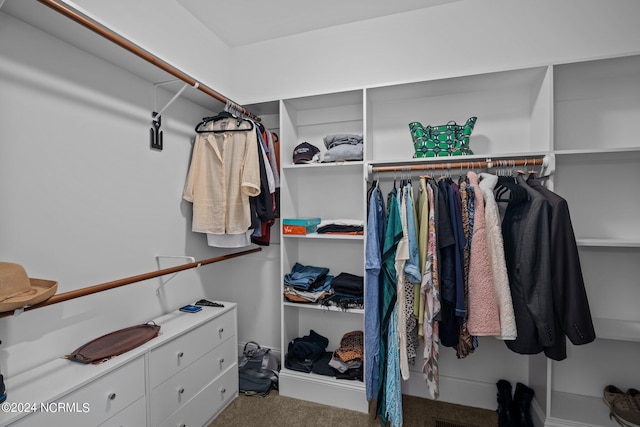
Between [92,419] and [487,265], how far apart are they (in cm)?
196

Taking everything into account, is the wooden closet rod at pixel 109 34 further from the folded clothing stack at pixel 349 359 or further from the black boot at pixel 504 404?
the black boot at pixel 504 404

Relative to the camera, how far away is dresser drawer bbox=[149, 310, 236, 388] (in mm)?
1481

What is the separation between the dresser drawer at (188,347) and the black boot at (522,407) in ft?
6.23

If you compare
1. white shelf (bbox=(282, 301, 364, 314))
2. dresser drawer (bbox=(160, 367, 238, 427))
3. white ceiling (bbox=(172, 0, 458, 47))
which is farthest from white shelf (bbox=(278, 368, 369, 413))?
white ceiling (bbox=(172, 0, 458, 47))

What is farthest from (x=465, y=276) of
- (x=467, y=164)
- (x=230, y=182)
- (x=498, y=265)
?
(x=230, y=182)

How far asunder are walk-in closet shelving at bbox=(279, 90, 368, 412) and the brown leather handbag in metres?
0.89

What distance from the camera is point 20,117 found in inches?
47.1

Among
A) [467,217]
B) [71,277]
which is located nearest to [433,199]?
[467,217]

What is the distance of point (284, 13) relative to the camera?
208 cm

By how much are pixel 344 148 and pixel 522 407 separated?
198cm

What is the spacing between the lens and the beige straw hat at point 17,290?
978 millimetres

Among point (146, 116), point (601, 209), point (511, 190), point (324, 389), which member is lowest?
point (324, 389)

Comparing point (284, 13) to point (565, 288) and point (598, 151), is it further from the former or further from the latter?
point (565, 288)

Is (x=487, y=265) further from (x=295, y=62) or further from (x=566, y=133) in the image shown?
(x=295, y=62)
